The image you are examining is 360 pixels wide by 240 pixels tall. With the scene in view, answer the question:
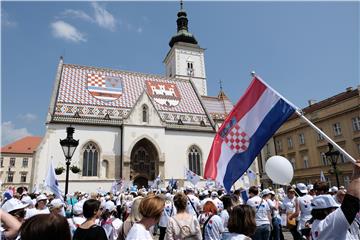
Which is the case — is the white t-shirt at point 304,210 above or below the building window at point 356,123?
below

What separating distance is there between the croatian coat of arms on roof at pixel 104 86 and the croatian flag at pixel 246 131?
26278 mm

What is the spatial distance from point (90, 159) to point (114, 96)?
7.94 metres

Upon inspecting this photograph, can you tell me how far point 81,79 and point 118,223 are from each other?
1152 inches

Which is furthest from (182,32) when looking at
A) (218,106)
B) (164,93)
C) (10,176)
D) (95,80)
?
(10,176)

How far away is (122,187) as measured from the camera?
2367cm

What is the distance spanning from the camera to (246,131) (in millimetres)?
5965

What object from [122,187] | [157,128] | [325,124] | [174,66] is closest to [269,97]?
[122,187]

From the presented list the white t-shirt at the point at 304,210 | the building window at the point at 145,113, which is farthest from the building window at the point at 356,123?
the white t-shirt at the point at 304,210

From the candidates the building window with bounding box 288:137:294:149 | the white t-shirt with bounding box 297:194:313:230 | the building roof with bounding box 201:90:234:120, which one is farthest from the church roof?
the white t-shirt with bounding box 297:194:313:230

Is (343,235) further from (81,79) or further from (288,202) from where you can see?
(81,79)

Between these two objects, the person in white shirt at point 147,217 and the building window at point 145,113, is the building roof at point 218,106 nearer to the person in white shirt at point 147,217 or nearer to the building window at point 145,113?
the building window at point 145,113

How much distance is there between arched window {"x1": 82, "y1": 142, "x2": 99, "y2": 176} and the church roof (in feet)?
8.48

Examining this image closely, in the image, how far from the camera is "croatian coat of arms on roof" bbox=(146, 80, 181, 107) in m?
33.9

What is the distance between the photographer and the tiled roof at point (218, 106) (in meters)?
38.6
